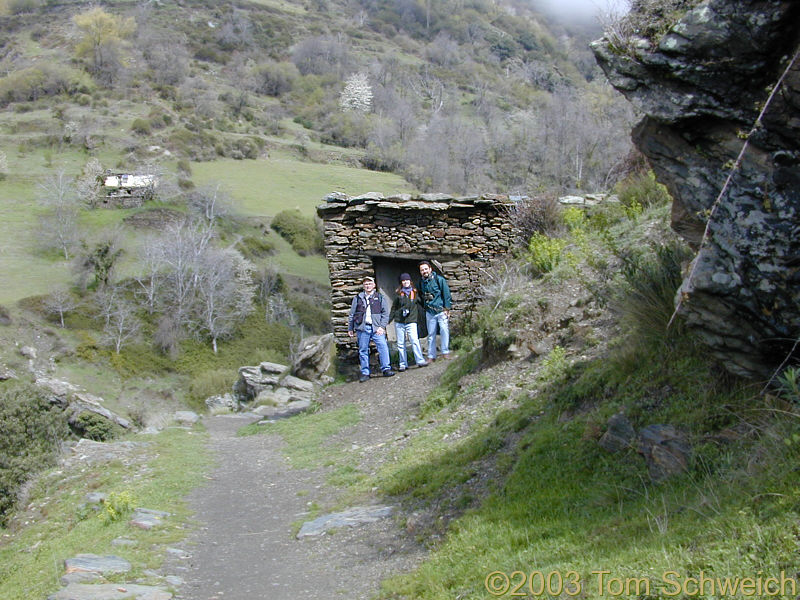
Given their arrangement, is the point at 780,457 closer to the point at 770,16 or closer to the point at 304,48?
the point at 770,16

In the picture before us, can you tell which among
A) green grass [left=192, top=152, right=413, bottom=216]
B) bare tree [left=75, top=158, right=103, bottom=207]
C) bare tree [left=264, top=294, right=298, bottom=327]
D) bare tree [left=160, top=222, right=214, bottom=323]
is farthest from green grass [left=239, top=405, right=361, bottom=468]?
bare tree [left=75, top=158, right=103, bottom=207]

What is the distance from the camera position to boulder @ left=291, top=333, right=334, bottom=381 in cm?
1797

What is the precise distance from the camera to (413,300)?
13102 millimetres

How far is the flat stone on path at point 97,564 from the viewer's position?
5.73 m

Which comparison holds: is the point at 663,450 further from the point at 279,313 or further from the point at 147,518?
the point at 279,313

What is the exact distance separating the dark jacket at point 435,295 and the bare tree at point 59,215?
1162 inches

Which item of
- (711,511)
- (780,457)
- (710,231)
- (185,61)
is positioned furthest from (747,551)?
(185,61)

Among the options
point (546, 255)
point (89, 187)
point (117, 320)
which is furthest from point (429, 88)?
point (546, 255)

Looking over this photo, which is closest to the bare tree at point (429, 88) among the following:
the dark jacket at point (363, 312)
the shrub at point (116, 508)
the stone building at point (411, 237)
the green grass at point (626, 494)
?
the stone building at point (411, 237)

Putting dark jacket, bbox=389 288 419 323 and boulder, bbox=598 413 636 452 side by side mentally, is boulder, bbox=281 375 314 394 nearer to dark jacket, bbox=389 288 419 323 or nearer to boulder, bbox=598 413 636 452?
dark jacket, bbox=389 288 419 323

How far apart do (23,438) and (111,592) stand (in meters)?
7.11

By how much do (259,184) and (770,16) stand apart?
4626 cm

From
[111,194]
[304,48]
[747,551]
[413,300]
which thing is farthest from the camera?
[304,48]

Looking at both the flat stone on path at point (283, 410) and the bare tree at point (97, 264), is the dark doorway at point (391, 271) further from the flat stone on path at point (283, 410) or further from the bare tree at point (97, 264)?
the bare tree at point (97, 264)
